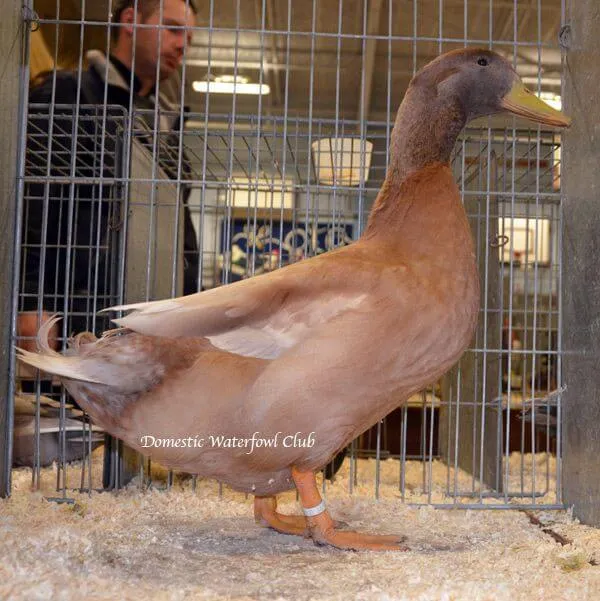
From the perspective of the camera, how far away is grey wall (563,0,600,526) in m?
1.90

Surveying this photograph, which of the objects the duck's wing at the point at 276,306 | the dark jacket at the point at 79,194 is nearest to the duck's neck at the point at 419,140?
the duck's wing at the point at 276,306

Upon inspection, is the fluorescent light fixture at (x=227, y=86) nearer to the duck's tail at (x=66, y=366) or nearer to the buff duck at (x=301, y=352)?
the buff duck at (x=301, y=352)

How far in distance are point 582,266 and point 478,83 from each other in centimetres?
55

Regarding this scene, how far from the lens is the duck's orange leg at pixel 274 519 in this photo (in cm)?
179

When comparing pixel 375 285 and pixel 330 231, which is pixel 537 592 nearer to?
pixel 375 285

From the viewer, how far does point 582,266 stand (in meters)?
1.97

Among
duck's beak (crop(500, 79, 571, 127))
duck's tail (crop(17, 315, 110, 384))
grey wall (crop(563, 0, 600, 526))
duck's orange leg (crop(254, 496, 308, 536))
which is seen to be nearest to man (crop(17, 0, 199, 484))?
duck's tail (crop(17, 315, 110, 384))

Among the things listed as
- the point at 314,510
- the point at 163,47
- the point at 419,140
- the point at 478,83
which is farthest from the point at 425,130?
the point at 163,47

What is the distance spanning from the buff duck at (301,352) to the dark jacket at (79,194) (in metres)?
0.65

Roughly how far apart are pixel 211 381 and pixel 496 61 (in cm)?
97

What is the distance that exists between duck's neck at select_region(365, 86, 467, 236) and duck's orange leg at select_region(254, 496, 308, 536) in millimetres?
679

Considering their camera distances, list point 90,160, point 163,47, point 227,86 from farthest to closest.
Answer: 1. point 227,86
2. point 163,47
3. point 90,160

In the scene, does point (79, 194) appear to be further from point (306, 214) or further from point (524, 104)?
point (524, 104)

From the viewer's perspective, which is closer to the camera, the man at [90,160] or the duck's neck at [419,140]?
the duck's neck at [419,140]
